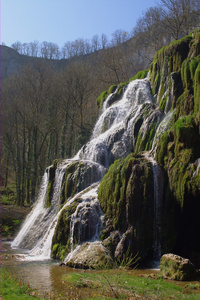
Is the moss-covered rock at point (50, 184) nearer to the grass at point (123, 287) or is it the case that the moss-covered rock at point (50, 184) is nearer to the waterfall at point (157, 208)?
the waterfall at point (157, 208)

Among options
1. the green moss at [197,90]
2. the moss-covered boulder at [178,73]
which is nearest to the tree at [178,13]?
the moss-covered boulder at [178,73]

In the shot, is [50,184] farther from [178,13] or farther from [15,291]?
[178,13]

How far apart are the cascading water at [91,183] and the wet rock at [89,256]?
0.64m

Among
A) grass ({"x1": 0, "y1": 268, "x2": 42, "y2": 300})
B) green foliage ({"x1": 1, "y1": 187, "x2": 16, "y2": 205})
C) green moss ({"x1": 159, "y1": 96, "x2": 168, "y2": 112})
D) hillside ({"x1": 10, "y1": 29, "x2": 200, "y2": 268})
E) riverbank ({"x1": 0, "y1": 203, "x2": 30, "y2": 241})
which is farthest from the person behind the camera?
green foliage ({"x1": 1, "y1": 187, "x2": 16, "y2": 205})

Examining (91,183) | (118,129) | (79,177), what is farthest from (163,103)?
(79,177)

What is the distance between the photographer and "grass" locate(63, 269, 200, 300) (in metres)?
7.18

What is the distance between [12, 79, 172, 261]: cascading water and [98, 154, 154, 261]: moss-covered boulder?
1.05 ft

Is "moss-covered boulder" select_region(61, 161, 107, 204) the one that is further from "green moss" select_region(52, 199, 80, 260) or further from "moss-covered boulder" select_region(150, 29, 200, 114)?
"moss-covered boulder" select_region(150, 29, 200, 114)

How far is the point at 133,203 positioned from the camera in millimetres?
12133

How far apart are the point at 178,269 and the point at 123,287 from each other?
7.76ft

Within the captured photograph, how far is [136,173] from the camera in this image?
1259cm

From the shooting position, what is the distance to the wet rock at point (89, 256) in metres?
10.7

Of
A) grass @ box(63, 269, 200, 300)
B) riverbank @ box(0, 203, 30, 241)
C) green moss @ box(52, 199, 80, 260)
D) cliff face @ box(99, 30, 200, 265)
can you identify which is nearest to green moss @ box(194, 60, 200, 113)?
cliff face @ box(99, 30, 200, 265)

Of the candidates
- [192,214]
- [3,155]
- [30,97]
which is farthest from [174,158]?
[3,155]
